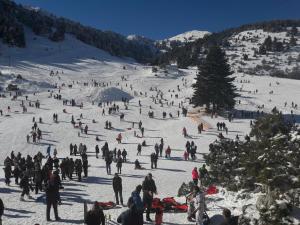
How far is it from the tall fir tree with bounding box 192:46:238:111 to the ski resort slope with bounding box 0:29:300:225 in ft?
9.47

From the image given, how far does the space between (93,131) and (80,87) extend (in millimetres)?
31737

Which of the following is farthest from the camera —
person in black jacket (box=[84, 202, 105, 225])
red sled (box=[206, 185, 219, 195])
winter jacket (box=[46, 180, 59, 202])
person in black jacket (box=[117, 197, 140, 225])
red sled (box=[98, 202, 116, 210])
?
red sled (box=[206, 185, 219, 195])

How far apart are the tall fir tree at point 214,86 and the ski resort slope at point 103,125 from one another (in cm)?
289

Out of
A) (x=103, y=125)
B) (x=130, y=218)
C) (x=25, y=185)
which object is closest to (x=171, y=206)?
(x=130, y=218)

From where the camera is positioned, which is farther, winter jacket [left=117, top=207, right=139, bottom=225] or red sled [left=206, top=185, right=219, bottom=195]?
red sled [left=206, top=185, right=219, bottom=195]

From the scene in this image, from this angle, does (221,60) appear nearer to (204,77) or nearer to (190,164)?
(204,77)

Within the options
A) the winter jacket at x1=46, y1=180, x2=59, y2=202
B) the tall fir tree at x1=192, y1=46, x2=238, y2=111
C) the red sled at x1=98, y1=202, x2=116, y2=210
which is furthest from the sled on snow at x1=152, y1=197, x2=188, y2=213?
the tall fir tree at x1=192, y1=46, x2=238, y2=111

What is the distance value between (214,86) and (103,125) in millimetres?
17456

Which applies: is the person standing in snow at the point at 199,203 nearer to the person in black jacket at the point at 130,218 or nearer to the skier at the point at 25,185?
the person in black jacket at the point at 130,218

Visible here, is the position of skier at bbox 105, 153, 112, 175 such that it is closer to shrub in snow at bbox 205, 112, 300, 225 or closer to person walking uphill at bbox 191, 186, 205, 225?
shrub in snow at bbox 205, 112, 300, 225

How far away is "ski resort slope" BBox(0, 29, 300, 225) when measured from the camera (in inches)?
→ 717

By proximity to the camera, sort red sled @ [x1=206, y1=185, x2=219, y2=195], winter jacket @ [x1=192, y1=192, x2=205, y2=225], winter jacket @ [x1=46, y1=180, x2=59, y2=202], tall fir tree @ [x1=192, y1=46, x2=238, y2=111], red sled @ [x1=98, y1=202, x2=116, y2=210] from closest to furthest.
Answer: winter jacket @ [x1=192, y1=192, x2=205, y2=225], winter jacket @ [x1=46, y1=180, x2=59, y2=202], red sled @ [x1=98, y1=202, x2=116, y2=210], red sled @ [x1=206, y1=185, x2=219, y2=195], tall fir tree @ [x1=192, y1=46, x2=238, y2=111]

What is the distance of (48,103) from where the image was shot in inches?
2448

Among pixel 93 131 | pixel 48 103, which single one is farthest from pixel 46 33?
pixel 93 131
